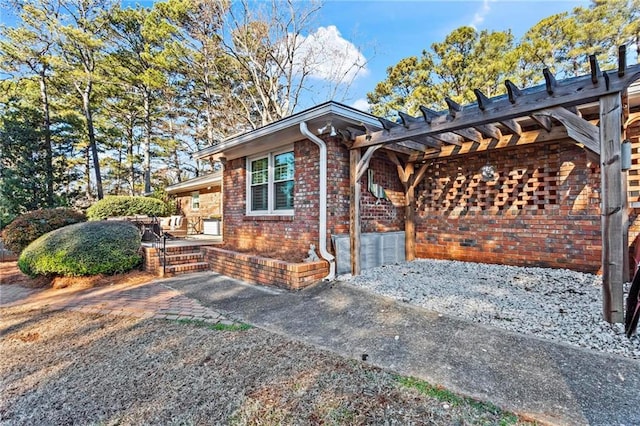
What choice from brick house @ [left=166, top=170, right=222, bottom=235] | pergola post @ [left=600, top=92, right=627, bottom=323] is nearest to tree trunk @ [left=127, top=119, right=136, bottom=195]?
brick house @ [left=166, top=170, right=222, bottom=235]

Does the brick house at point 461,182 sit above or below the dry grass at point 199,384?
above

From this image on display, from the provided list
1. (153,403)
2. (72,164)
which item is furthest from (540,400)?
(72,164)

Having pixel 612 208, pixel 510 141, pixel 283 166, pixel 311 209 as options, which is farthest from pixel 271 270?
pixel 510 141

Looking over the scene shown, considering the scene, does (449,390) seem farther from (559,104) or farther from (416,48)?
(416,48)

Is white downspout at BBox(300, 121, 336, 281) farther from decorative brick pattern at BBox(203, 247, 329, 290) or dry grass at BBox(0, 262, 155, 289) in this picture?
dry grass at BBox(0, 262, 155, 289)

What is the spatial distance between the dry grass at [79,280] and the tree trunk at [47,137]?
9379 mm

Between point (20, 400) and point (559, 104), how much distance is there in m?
5.46

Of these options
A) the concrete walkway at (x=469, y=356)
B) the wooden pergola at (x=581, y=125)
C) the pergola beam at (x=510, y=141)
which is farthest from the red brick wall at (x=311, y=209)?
the concrete walkway at (x=469, y=356)

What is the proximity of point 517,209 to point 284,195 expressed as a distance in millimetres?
4705

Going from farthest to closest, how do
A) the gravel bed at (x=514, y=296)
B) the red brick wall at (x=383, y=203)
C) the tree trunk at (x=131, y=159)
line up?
the tree trunk at (x=131, y=159) → the red brick wall at (x=383, y=203) → the gravel bed at (x=514, y=296)

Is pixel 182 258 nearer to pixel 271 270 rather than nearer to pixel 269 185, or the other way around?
pixel 269 185

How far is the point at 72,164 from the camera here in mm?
17297

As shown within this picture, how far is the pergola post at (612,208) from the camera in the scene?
9.37ft

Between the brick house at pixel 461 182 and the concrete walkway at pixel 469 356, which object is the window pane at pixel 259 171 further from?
the concrete walkway at pixel 469 356
